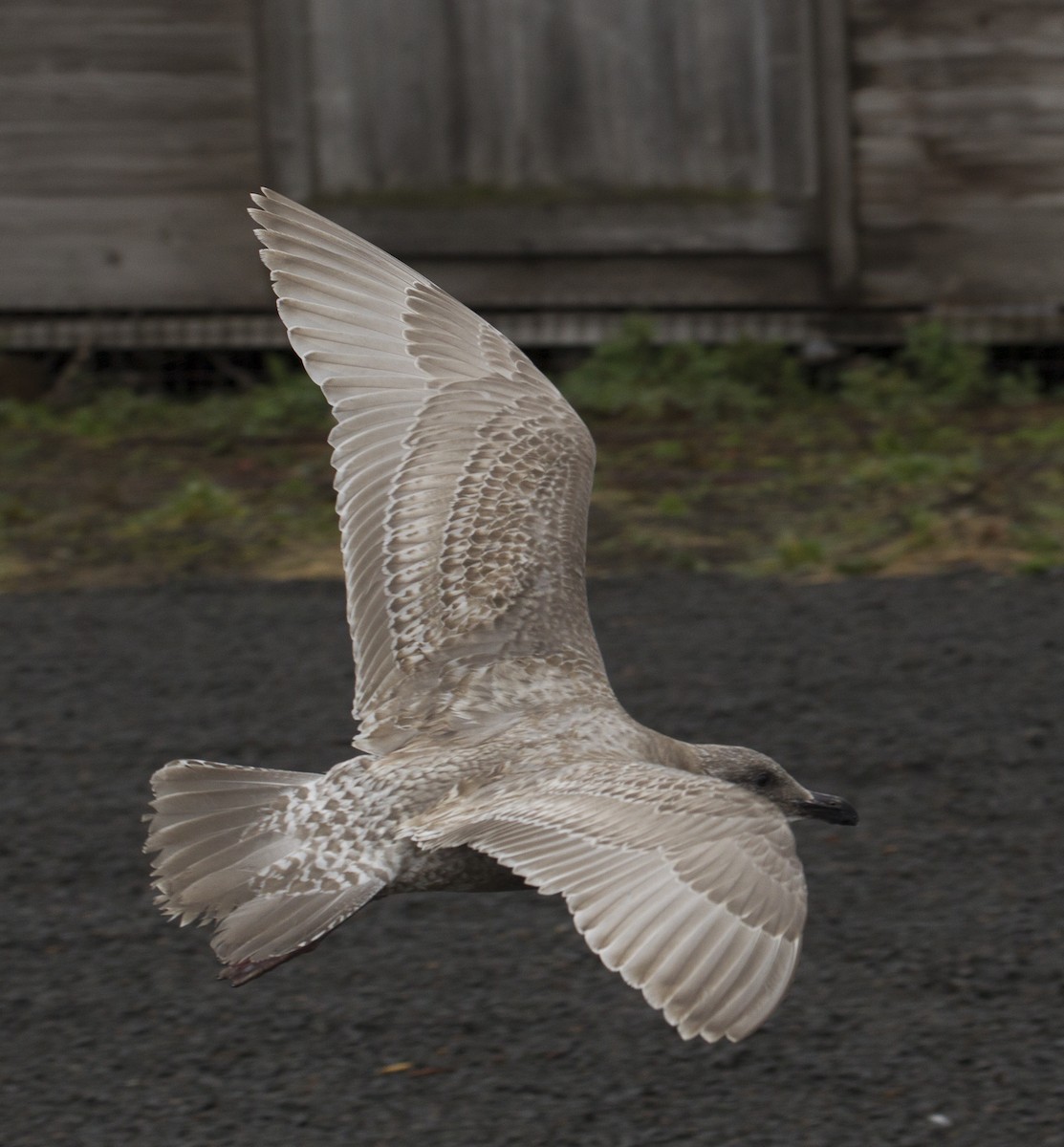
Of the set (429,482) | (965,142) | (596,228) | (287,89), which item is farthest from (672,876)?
(287,89)

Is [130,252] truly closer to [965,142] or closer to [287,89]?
[287,89]

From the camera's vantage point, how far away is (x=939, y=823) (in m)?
4.93

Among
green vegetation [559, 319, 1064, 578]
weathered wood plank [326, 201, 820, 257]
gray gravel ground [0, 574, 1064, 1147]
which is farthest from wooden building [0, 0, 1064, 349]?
gray gravel ground [0, 574, 1064, 1147]

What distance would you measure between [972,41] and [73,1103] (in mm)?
6738

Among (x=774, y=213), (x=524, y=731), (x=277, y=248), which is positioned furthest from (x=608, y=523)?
(x=524, y=731)

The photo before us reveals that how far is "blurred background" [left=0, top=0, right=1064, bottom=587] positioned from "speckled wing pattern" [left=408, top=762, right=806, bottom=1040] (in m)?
5.39

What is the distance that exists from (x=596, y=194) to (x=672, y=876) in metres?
6.49

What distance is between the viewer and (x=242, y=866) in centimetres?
341

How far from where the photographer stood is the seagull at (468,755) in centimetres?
277

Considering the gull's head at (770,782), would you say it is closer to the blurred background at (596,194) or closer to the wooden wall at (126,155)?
the blurred background at (596,194)

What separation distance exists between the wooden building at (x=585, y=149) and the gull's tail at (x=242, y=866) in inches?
226

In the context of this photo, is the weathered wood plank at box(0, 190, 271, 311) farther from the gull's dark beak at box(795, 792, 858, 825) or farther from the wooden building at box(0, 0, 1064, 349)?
the gull's dark beak at box(795, 792, 858, 825)

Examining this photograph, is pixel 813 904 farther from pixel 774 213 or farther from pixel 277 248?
pixel 774 213

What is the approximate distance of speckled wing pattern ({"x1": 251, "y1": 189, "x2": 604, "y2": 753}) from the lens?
3.80m
